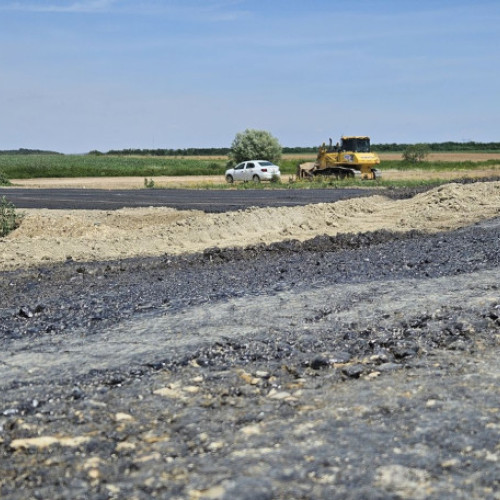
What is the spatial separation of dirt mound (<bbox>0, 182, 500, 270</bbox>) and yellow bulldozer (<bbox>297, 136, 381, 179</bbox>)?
18377mm

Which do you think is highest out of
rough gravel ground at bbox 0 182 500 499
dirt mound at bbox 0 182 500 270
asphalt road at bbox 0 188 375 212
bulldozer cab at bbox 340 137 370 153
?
bulldozer cab at bbox 340 137 370 153

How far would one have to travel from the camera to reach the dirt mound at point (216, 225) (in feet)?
52.9

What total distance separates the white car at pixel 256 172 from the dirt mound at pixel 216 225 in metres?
22.9

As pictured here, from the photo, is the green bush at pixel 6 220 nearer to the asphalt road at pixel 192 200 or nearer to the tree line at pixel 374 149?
the asphalt road at pixel 192 200

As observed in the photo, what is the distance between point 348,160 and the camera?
143ft

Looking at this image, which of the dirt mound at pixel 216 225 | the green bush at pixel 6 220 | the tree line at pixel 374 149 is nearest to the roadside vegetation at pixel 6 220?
the green bush at pixel 6 220

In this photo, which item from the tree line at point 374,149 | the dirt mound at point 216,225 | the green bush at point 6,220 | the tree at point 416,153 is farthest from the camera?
the tree line at point 374,149

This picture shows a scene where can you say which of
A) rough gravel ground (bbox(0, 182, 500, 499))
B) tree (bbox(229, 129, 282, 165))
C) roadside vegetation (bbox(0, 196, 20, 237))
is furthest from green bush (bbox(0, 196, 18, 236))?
tree (bbox(229, 129, 282, 165))

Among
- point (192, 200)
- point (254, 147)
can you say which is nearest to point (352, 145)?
point (192, 200)

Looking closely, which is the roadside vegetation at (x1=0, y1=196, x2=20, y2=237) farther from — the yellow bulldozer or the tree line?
the tree line

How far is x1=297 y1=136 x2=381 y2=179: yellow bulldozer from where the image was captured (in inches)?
1705

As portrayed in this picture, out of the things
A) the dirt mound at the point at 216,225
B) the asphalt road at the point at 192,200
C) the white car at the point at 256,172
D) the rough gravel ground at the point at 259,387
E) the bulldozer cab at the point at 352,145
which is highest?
the bulldozer cab at the point at 352,145

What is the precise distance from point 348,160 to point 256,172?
22.4ft

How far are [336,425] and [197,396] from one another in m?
1.14
